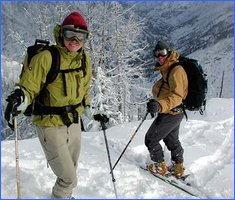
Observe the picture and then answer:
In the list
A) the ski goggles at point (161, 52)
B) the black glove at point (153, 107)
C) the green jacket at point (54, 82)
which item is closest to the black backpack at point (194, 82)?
the ski goggles at point (161, 52)

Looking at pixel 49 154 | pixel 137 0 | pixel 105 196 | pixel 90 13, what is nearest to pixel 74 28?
pixel 49 154

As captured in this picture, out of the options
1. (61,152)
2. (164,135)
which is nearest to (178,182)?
(164,135)

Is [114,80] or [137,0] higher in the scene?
[137,0]

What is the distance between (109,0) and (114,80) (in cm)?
502

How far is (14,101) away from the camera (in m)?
3.82

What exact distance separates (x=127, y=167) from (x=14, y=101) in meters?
2.99

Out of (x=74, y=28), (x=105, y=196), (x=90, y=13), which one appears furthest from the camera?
(x=90, y=13)

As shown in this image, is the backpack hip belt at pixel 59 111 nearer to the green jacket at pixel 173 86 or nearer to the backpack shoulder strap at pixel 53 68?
the backpack shoulder strap at pixel 53 68

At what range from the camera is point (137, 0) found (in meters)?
25.4

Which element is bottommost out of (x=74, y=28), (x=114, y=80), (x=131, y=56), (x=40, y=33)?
(x=114, y=80)

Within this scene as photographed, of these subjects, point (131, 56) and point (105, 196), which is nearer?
point (105, 196)

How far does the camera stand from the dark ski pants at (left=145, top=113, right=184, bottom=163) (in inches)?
240

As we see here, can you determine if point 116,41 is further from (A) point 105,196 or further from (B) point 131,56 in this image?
(A) point 105,196

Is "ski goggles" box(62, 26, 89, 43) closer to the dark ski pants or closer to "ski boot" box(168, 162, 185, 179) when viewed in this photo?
the dark ski pants
